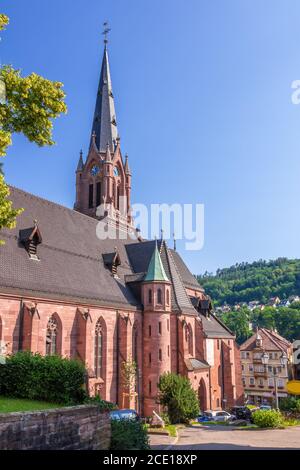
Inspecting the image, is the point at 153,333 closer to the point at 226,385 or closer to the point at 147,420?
the point at 147,420

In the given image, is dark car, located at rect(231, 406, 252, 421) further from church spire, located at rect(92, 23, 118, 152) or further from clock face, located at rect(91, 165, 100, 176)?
church spire, located at rect(92, 23, 118, 152)


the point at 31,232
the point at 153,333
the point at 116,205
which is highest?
the point at 116,205

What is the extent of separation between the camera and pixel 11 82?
14.7m

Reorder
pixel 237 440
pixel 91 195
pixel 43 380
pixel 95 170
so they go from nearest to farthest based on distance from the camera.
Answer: pixel 43 380, pixel 237 440, pixel 91 195, pixel 95 170

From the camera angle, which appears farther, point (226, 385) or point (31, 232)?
point (226, 385)

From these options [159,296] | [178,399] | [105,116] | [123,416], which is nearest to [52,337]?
[123,416]

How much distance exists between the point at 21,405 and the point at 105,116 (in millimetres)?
45192

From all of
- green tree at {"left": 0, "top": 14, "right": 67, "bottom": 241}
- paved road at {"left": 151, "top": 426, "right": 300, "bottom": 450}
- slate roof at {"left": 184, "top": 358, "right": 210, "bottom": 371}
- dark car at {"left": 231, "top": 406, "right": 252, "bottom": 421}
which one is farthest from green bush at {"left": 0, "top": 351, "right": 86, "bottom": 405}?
dark car at {"left": 231, "top": 406, "right": 252, "bottom": 421}

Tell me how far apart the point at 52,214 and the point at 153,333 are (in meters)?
13.1

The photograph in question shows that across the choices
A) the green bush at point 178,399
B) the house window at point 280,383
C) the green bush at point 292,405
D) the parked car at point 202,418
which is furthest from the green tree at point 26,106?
the house window at point 280,383

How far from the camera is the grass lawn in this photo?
14.8 meters

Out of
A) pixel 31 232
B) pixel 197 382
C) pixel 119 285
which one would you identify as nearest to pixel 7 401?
pixel 31 232

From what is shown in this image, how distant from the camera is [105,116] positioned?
55594mm

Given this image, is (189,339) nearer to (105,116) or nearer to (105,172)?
(105,172)
